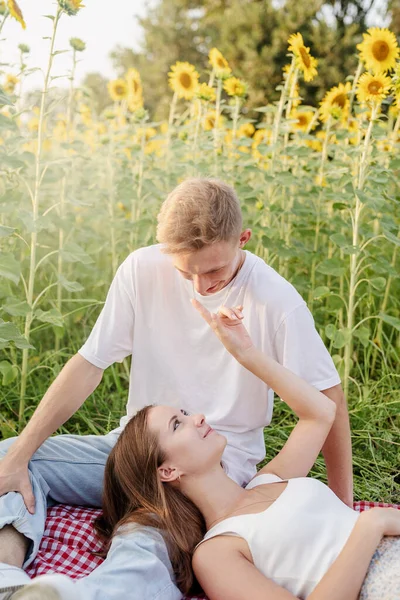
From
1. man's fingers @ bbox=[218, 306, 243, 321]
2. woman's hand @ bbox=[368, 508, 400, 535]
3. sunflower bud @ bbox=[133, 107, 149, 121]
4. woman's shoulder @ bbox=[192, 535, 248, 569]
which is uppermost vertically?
sunflower bud @ bbox=[133, 107, 149, 121]

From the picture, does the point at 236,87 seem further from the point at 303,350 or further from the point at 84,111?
the point at 303,350

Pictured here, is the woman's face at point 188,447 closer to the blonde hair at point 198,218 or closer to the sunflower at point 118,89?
the blonde hair at point 198,218

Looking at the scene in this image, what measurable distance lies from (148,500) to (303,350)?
0.64 meters

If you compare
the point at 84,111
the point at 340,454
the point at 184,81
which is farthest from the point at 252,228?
the point at 84,111

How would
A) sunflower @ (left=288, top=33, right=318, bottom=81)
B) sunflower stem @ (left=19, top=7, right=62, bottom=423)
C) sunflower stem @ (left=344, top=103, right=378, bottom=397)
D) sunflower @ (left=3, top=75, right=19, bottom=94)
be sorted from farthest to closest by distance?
sunflower @ (left=3, top=75, right=19, bottom=94)
sunflower @ (left=288, top=33, right=318, bottom=81)
sunflower stem @ (left=344, top=103, right=378, bottom=397)
sunflower stem @ (left=19, top=7, right=62, bottom=423)

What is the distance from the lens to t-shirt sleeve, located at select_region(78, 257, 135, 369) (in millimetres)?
2408

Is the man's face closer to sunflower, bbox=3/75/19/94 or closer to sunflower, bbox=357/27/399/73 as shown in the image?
sunflower, bbox=357/27/399/73

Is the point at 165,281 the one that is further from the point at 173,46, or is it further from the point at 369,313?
the point at 173,46

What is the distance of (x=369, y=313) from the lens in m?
3.82

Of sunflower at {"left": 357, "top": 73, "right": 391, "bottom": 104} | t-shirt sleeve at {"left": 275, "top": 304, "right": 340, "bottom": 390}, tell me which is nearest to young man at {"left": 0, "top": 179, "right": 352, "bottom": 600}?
t-shirt sleeve at {"left": 275, "top": 304, "right": 340, "bottom": 390}

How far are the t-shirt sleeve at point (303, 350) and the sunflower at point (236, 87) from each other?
1.93 metres

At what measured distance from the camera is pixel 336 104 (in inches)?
158

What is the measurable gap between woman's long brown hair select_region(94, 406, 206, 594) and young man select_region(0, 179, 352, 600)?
0.24 metres

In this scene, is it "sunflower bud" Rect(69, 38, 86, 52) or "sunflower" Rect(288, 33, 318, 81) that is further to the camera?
"sunflower" Rect(288, 33, 318, 81)
